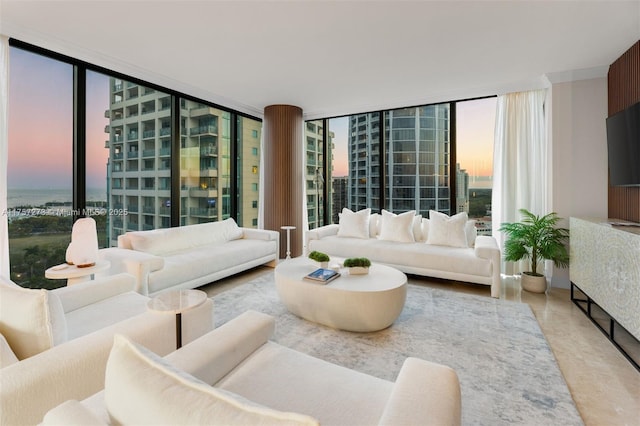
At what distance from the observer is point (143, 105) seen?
4047 mm

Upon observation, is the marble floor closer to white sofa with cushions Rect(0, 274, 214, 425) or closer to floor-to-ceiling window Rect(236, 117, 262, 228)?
white sofa with cushions Rect(0, 274, 214, 425)

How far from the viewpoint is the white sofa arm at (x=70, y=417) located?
65 centimetres

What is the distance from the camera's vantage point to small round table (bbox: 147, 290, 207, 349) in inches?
56.3

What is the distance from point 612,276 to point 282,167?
A: 4583 millimetres

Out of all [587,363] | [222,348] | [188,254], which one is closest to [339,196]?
[188,254]

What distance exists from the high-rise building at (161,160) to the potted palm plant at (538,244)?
176 inches

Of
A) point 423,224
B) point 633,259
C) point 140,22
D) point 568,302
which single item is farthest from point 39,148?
point 568,302

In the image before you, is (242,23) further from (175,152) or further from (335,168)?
(335,168)

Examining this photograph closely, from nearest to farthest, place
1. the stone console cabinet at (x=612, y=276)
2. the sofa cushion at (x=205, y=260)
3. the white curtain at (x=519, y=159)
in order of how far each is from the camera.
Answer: the stone console cabinet at (x=612, y=276), the sofa cushion at (x=205, y=260), the white curtain at (x=519, y=159)

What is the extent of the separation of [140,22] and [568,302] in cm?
524

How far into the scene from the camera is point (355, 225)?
193 inches

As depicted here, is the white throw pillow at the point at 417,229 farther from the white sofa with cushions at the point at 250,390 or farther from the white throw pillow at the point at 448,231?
the white sofa with cushions at the point at 250,390

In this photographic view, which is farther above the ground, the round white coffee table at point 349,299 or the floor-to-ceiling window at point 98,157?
the floor-to-ceiling window at point 98,157

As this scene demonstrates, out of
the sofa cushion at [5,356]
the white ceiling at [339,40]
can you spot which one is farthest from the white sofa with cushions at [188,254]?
the white ceiling at [339,40]
